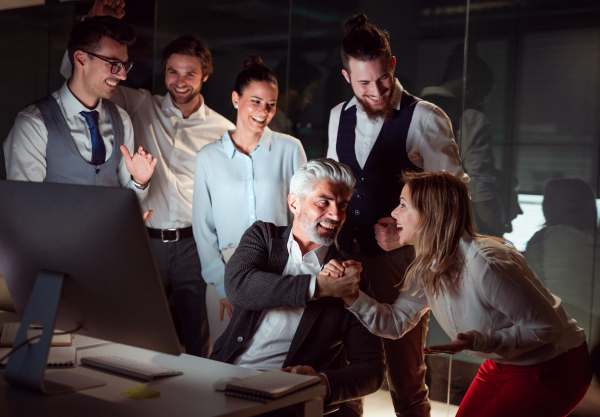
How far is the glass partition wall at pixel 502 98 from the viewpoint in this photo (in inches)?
116

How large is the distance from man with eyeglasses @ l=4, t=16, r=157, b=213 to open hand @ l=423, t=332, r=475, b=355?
1.62m

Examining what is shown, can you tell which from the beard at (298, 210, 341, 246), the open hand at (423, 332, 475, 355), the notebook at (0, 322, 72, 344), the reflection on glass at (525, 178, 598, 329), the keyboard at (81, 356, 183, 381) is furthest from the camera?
the reflection on glass at (525, 178, 598, 329)

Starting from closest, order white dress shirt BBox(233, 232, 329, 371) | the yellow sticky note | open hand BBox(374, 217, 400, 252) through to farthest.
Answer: the yellow sticky note < white dress shirt BBox(233, 232, 329, 371) < open hand BBox(374, 217, 400, 252)

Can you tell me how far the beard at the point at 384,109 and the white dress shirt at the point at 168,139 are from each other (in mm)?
1175

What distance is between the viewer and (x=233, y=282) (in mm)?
2104

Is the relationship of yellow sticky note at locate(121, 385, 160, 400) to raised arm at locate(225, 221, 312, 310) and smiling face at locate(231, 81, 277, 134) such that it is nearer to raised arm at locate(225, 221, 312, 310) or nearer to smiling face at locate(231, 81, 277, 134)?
raised arm at locate(225, 221, 312, 310)

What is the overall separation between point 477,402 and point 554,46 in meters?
1.85

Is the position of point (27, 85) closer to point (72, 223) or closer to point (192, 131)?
point (192, 131)

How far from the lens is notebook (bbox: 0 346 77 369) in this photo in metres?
1.63

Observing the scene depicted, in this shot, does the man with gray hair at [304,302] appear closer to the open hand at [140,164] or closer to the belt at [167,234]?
the open hand at [140,164]

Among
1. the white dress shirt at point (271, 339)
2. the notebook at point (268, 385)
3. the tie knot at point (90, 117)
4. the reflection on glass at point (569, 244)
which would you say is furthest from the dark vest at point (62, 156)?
the reflection on glass at point (569, 244)

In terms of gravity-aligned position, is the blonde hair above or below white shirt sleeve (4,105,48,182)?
below

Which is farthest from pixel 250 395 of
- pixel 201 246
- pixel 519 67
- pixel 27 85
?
pixel 27 85

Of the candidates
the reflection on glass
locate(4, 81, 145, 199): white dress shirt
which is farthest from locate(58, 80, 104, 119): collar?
the reflection on glass
